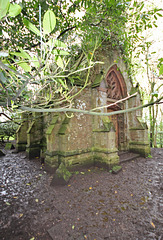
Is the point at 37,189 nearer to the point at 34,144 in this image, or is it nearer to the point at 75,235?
the point at 75,235

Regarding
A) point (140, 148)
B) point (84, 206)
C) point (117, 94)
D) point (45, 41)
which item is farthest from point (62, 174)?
point (117, 94)

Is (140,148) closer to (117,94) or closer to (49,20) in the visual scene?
(117,94)

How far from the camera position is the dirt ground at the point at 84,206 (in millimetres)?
2701

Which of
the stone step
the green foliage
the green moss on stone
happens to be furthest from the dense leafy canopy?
the stone step

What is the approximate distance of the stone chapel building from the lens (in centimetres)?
578

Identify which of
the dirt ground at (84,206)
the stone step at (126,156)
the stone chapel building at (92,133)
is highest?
the stone chapel building at (92,133)

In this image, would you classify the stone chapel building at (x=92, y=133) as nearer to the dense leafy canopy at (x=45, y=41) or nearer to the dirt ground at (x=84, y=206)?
the dirt ground at (x=84, y=206)

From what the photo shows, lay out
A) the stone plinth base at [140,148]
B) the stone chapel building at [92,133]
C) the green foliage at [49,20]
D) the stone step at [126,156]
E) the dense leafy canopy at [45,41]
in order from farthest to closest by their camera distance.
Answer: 1. the stone plinth base at [140,148]
2. the stone step at [126,156]
3. the stone chapel building at [92,133]
4. the dense leafy canopy at [45,41]
5. the green foliage at [49,20]

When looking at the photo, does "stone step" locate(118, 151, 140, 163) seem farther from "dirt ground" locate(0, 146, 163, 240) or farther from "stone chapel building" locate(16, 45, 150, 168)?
"dirt ground" locate(0, 146, 163, 240)

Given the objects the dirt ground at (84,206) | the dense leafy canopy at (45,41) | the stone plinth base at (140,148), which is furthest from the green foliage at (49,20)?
the stone plinth base at (140,148)

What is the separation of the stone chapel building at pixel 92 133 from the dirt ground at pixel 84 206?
2.68 feet

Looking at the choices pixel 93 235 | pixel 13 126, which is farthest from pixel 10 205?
pixel 13 126

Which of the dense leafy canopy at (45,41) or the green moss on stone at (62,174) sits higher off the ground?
the dense leafy canopy at (45,41)

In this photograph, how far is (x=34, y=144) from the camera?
8531mm
